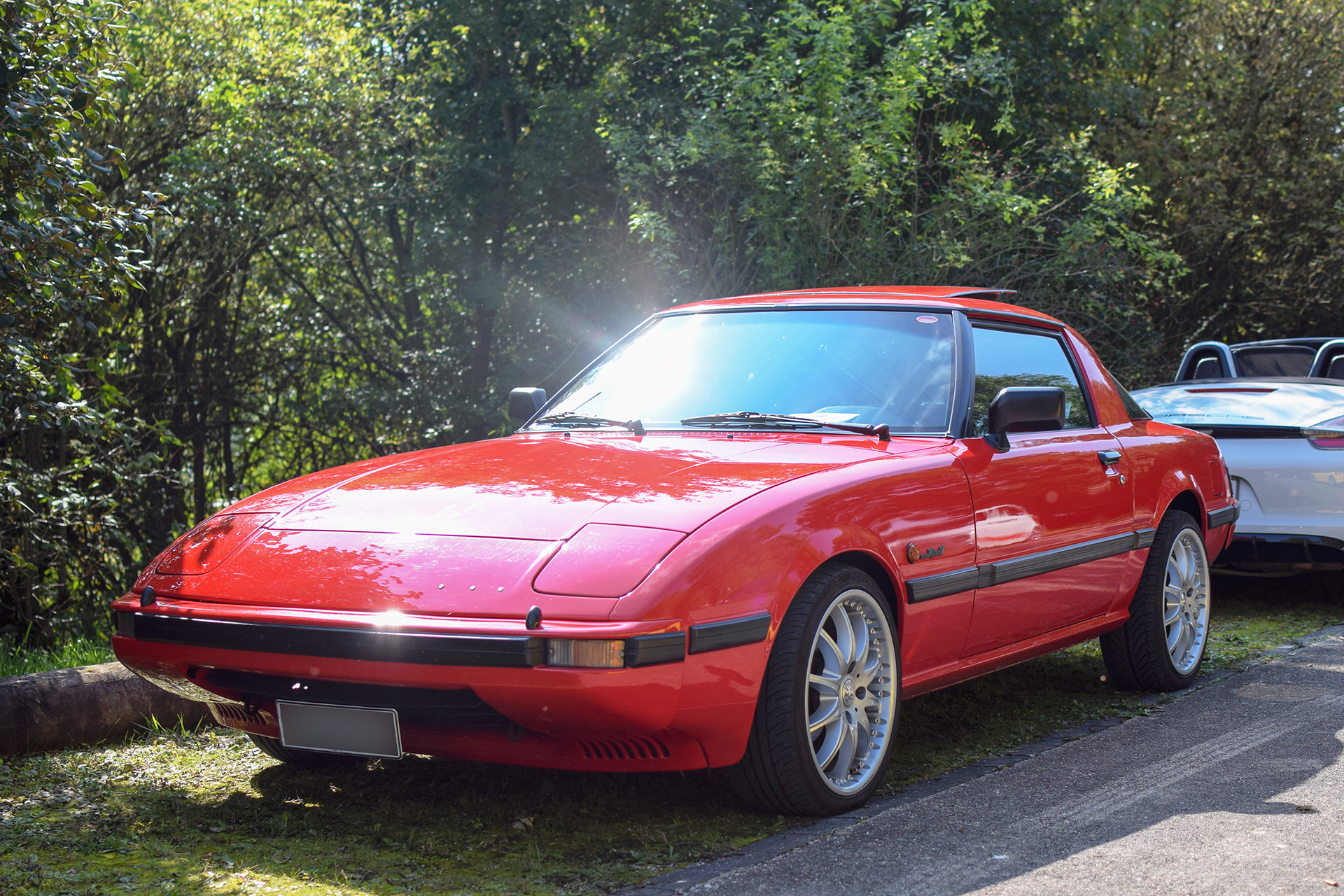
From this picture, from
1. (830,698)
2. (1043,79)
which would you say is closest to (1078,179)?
(1043,79)

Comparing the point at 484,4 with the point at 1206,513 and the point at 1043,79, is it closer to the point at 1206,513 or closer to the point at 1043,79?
the point at 1043,79

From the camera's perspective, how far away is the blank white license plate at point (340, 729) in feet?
10.7

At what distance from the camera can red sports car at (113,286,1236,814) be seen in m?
3.15

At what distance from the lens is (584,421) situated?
475cm

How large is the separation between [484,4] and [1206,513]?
35.8ft

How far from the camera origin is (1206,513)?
5941mm

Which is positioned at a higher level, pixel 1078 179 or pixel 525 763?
pixel 1078 179

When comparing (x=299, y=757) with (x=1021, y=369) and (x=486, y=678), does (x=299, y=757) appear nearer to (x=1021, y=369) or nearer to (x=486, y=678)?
(x=486, y=678)

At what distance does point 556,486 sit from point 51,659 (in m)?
3.49

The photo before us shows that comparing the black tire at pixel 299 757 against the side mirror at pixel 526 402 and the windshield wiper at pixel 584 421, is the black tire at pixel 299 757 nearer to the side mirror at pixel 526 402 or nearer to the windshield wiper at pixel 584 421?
the windshield wiper at pixel 584 421

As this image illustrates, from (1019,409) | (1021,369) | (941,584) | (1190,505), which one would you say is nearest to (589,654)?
(941,584)

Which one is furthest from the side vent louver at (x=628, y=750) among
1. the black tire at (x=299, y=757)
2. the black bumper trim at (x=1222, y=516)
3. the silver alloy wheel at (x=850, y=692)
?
the black bumper trim at (x=1222, y=516)

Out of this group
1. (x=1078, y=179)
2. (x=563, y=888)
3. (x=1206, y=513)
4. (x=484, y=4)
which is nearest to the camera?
(x=563, y=888)

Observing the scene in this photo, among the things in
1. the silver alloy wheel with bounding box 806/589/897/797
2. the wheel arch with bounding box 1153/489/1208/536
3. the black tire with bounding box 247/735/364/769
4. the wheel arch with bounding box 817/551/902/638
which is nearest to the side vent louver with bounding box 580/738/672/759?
the silver alloy wheel with bounding box 806/589/897/797
